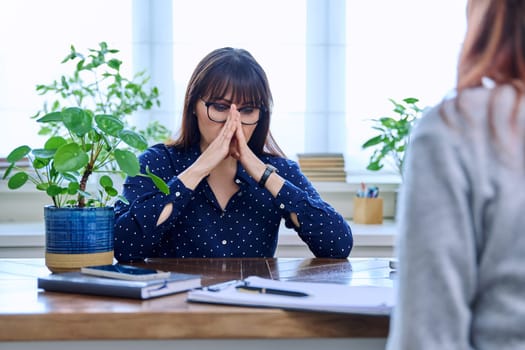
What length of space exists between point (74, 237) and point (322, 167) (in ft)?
5.72

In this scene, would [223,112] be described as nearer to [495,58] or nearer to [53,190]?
[53,190]

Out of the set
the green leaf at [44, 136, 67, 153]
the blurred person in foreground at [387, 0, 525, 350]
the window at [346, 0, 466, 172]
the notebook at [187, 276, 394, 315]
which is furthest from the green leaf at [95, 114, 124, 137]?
the window at [346, 0, 466, 172]

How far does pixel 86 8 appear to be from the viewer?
10.8 ft

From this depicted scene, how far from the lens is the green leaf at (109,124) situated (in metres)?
1.72

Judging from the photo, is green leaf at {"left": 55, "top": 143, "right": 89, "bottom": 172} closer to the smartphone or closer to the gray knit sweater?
the smartphone

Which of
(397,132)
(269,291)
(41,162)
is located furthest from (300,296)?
(397,132)

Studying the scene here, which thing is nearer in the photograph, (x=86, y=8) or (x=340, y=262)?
(x=340, y=262)

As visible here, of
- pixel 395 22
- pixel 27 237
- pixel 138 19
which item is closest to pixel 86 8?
pixel 138 19

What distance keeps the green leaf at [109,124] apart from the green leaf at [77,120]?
0.04 m

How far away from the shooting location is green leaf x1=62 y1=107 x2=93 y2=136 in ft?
5.46

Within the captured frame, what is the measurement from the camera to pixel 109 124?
173 centimetres

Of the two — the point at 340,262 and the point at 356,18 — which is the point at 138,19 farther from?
the point at 340,262

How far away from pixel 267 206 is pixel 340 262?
33cm

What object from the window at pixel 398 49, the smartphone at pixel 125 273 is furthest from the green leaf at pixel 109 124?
the window at pixel 398 49
